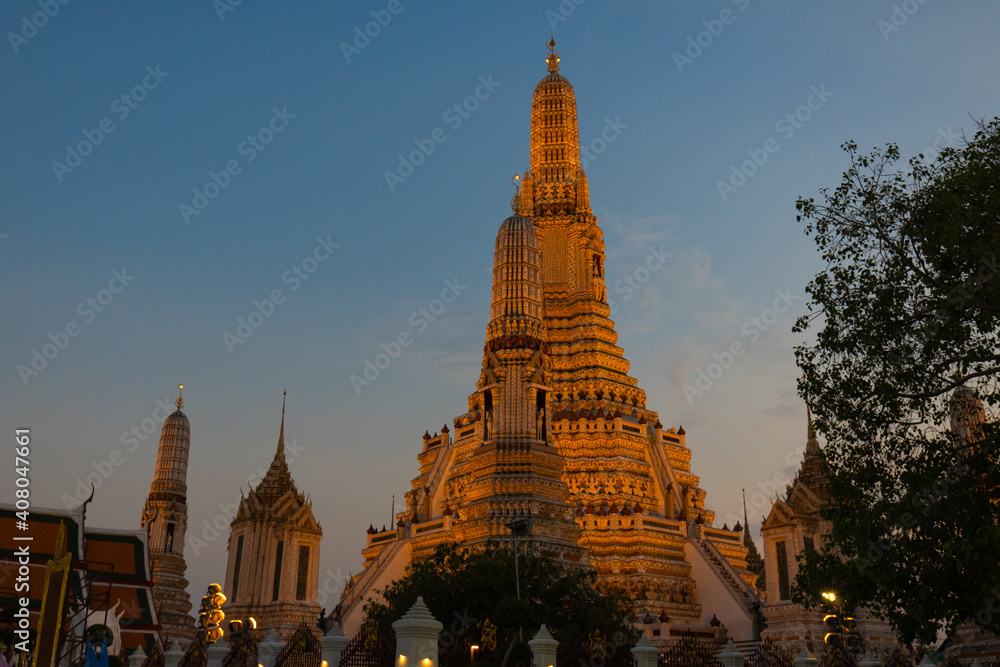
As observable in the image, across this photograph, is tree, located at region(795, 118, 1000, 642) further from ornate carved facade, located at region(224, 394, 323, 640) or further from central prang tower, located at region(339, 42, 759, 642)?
ornate carved facade, located at region(224, 394, 323, 640)

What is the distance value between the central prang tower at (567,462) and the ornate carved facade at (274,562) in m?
2.65

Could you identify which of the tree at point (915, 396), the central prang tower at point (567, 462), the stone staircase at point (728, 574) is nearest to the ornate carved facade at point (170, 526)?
the central prang tower at point (567, 462)

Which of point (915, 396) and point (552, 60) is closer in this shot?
point (915, 396)

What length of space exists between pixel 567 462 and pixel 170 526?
19.1 meters

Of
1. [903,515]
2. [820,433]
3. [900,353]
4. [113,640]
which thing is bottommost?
[113,640]

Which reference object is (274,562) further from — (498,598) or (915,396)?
(915,396)

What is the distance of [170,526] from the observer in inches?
1741

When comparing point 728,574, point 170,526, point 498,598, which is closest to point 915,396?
point 498,598

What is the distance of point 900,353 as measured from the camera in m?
16.1

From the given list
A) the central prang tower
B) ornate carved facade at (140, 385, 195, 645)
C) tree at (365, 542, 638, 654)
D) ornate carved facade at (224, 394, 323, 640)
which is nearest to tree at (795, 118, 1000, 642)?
tree at (365, 542, 638, 654)

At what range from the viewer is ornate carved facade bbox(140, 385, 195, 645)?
41.7 metres

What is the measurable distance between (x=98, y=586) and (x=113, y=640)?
15.3ft

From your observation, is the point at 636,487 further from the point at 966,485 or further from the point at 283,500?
the point at 966,485

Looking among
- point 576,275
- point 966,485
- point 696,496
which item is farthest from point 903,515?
point 576,275
